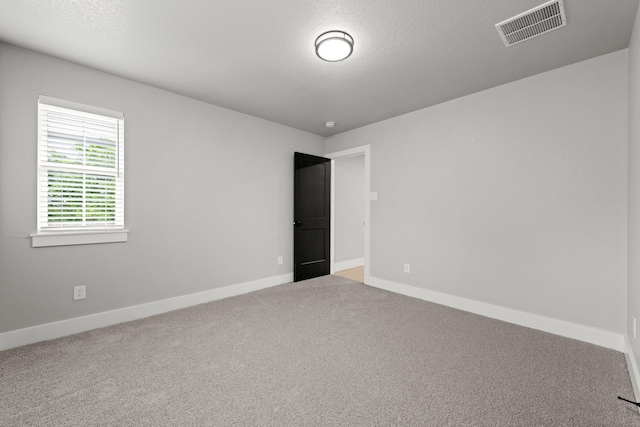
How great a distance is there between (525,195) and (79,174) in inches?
178

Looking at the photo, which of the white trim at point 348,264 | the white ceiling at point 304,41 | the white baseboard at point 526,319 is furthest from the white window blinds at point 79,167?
the white baseboard at point 526,319

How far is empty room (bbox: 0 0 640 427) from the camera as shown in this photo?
6.01ft

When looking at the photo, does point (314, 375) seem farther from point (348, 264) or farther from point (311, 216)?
point (348, 264)

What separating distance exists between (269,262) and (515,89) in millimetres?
3830

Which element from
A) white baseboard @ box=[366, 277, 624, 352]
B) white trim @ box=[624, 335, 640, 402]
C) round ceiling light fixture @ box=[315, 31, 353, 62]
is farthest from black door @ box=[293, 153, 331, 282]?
white trim @ box=[624, 335, 640, 402]

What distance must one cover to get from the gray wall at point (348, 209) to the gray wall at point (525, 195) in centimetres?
162

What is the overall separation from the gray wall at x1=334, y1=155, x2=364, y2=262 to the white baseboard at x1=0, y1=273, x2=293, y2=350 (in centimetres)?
210

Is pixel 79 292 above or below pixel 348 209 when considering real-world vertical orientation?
below

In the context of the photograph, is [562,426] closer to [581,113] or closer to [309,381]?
[309,381]

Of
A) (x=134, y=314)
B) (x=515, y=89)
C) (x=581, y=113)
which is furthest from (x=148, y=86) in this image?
(x=581, y=113)

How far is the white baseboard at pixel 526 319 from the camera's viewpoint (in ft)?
7.94

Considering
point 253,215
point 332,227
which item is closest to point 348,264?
point 332,227

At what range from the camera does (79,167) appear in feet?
8.79

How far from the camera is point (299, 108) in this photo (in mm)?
3740
